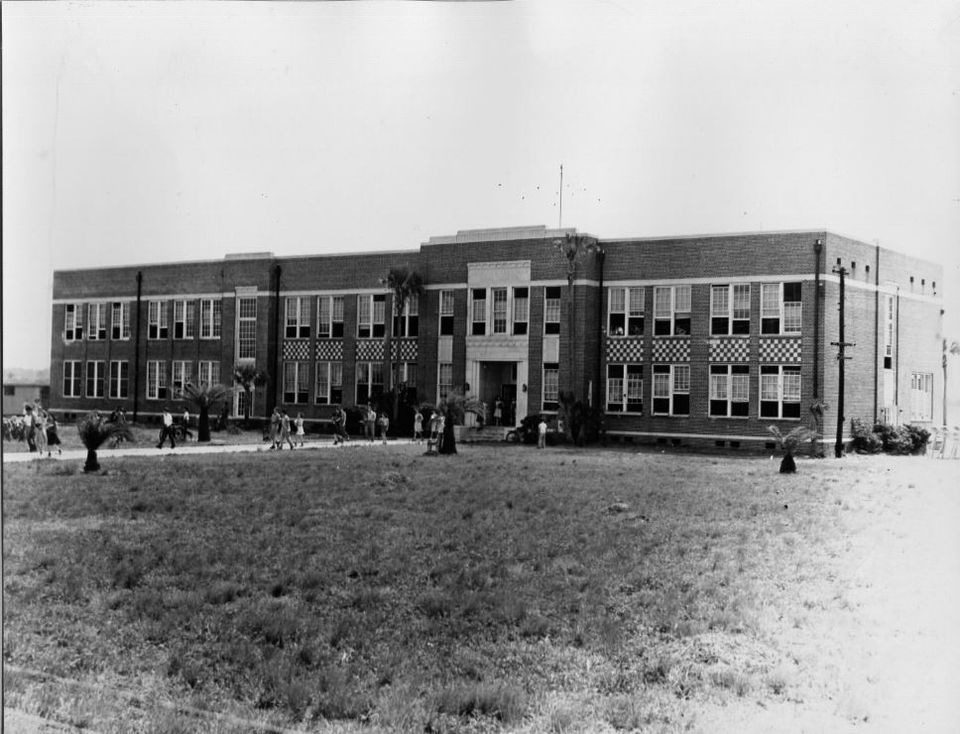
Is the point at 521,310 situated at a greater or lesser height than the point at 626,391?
greater

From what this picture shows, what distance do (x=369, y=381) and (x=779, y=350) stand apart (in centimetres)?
978

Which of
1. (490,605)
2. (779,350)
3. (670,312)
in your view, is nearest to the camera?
(490,605)

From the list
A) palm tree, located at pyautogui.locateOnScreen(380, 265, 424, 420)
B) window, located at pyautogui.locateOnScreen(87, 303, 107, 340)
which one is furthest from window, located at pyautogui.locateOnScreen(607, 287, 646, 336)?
window, located at pyautogui.locateOnScreen(87, 303, 107, 340)

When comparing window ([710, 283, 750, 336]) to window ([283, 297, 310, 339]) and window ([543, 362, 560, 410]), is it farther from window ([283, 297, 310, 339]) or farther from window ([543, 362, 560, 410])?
window ([283, 297, 310, 339])

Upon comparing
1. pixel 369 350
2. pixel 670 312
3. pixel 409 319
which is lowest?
pixel 369 350

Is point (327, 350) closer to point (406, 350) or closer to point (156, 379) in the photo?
point (156, 379)

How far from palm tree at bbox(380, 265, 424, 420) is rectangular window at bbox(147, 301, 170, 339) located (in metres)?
4.00

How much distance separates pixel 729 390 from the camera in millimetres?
24641

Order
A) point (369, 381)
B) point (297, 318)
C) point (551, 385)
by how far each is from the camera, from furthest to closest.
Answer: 1. point (551, 385)
2. point (369, 381)
3. point (297, 318)

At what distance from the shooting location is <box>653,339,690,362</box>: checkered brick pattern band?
25672mm

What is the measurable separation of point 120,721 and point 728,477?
270 inches

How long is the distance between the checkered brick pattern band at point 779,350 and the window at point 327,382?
1022cm

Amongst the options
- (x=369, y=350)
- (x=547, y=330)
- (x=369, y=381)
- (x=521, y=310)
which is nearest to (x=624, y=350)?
(x=547, y=330)

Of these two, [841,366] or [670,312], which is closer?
[841,366]
